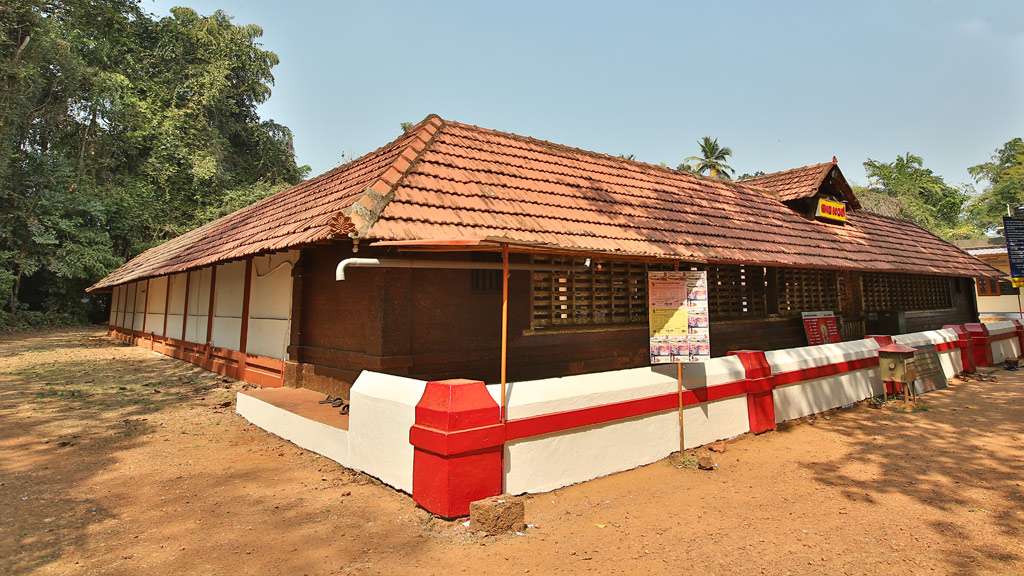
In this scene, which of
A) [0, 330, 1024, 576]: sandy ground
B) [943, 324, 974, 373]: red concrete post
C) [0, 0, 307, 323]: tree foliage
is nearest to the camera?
[0, 330, 1024, 576]: sandy ground

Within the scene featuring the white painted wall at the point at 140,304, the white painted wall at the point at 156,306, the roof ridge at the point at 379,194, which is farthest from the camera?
the white painted wall at the point at 140,304

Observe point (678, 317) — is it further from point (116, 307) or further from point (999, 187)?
point (999, 187)

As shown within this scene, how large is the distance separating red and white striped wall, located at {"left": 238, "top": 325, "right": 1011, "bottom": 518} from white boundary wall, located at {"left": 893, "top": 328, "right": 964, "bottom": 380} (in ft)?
15.8

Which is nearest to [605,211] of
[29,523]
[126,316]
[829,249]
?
[829,249]

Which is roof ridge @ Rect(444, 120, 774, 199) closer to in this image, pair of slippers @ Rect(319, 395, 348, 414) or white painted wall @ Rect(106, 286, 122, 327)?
pair of slippers @ Rect(319, 395, 348, 414)

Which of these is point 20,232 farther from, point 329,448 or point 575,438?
point 575,438

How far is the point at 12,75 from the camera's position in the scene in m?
19.1

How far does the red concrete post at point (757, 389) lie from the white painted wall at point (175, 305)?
45.9ft

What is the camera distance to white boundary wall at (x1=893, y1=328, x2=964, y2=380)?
9375 millimetres

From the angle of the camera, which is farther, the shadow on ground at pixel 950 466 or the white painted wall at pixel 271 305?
the white painted wall at pixel 271 305

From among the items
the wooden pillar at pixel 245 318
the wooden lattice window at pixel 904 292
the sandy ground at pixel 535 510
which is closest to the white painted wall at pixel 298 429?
the sandy ground at pixel 535 510

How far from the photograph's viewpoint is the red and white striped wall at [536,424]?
3.76m

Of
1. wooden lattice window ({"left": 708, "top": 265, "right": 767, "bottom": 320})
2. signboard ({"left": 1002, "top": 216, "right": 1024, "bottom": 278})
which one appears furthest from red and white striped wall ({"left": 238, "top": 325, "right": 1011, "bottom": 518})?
signboard ({"left": 1002, "top": 216, "right": 1024, "bottom": 278})

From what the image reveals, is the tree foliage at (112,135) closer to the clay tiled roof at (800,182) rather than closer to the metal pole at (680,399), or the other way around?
the clay tiled roof at (800,182)
